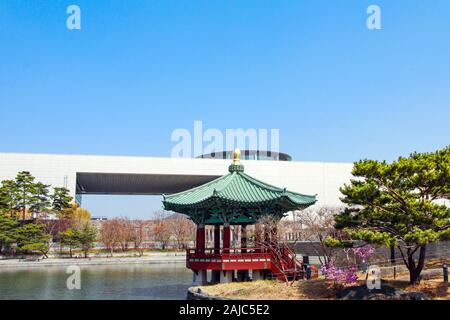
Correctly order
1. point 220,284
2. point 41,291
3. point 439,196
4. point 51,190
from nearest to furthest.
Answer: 1. point 439,196
2. point 220,284
3. point 41,291
4. point 51,190

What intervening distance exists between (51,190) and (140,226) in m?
15.1

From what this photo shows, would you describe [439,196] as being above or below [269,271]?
above

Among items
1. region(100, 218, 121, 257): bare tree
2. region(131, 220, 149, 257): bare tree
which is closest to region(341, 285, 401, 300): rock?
region(100, 218, 121, 257): bare tree

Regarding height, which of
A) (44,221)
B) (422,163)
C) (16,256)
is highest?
(422,163)

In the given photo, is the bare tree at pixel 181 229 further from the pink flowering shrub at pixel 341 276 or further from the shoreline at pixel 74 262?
the pink flowering shrub at pixel 341 276

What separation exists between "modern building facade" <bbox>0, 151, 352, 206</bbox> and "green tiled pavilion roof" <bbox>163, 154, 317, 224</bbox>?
45.0 m

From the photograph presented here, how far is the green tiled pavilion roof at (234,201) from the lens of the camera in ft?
76.4

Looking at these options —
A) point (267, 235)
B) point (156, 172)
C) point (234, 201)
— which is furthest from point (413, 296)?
point (156, 172)

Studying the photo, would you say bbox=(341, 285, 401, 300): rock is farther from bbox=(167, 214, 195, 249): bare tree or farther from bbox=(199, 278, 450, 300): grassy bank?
bbox=(167, 214, 195, 249): bare tree

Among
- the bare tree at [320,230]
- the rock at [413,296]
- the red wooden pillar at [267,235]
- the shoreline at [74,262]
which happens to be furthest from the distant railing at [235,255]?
the shoreline at [74,262]

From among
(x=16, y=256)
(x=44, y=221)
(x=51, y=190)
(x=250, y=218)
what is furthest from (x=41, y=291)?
(x=51, y=190)

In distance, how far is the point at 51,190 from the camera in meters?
66.7

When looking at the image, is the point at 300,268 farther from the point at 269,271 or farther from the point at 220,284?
the point at 220,284
